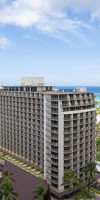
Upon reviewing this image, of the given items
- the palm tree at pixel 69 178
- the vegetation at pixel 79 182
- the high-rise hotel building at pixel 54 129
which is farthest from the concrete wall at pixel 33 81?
the palm tree at pixel 69 178

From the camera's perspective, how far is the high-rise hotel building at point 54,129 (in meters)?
79.1

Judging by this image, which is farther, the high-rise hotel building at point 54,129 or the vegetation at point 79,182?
the high-rise hotel building at point 54,129

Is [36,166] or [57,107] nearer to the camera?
[57,107]

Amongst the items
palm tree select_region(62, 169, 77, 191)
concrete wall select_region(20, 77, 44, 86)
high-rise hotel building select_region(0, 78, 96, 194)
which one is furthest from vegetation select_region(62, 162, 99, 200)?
concrete wall select_region(20, 77, 44, 86)

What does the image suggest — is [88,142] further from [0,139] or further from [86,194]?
[0,139]

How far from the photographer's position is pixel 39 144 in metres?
92.1

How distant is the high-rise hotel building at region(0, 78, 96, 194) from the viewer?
79.1m

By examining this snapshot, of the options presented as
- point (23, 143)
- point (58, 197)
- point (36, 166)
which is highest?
point (23, 143)

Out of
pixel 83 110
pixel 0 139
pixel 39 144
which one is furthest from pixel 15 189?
pixel 0 139

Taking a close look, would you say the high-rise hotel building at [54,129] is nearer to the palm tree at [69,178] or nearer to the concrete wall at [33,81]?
the palm tree at [69,178]

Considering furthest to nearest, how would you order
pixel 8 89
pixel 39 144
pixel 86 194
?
pixel 8 89 → pixel 39 144 → pixel 86 194

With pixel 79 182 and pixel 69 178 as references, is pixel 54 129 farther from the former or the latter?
pixel 79 182

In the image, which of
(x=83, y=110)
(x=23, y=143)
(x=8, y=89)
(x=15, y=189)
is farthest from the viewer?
(x=8, y=89)

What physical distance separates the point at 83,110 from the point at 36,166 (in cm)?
3395
